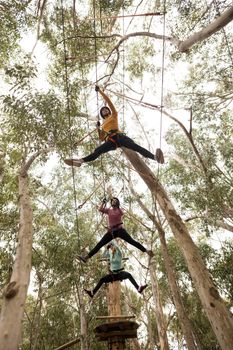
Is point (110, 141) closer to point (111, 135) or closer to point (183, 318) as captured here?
point (111, 135)

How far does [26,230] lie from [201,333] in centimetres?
973

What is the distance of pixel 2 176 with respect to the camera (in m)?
8.50

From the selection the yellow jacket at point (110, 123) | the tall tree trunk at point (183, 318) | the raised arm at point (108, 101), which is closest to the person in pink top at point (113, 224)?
the yellow jacket at point (110, 123)

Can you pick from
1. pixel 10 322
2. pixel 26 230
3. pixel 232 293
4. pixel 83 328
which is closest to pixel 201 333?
pixel 232 293

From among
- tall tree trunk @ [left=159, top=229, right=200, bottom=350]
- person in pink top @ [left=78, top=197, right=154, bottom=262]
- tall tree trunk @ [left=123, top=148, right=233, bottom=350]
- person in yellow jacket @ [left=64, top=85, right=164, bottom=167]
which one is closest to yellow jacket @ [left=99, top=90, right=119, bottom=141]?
person in yellow jacket @ [left=64, top=85, right=164, bottom=167]

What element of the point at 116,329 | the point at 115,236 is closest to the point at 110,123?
the point at 115,236

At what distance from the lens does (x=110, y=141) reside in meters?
4.60

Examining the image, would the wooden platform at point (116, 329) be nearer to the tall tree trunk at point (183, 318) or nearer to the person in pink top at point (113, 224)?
the person in pink top at point (113, 224)

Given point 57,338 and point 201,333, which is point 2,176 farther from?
point 201,333

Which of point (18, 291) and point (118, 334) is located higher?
point (18, 291)

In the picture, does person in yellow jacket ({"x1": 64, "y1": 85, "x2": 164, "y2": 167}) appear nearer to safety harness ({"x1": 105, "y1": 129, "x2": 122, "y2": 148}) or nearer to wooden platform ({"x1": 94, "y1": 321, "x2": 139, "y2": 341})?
safety harness ({"x1": 105, "y1": 129, "x2": 122, "y2": 148})

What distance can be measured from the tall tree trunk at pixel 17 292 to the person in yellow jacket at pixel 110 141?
1.61 metres

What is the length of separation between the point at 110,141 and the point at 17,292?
2.33m

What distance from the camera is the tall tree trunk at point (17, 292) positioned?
353 cm
